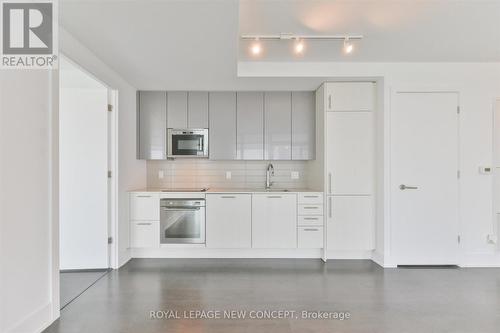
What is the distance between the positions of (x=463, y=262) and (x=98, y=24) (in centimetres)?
455

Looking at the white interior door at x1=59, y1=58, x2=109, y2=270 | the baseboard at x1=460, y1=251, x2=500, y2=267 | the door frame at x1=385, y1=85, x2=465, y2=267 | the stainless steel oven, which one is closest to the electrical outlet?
the baseboard at x1=460, y1=251, x2=500, y2=267

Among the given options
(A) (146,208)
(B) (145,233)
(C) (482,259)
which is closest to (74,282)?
(B) (145,233)

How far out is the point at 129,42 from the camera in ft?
8.15

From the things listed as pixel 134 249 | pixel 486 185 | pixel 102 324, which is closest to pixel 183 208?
pixel 134 249

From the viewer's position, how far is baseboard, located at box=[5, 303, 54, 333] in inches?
71.1

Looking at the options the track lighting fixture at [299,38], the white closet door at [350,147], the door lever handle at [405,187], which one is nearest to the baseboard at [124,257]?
the white closet door at [350,147]

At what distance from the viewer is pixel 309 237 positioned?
3.64 m

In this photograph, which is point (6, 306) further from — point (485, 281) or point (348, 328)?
point (485, 281)

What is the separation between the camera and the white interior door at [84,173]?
3254 millimetres

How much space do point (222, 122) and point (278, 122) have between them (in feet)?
2.61

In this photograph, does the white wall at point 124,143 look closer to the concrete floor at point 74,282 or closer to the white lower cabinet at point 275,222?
the concrete floor at point 74,282

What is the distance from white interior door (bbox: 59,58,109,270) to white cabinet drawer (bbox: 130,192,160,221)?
0.42 metres

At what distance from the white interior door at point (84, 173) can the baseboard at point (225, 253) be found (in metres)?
0.61

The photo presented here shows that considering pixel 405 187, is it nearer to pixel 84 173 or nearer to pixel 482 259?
pixel 482 259
